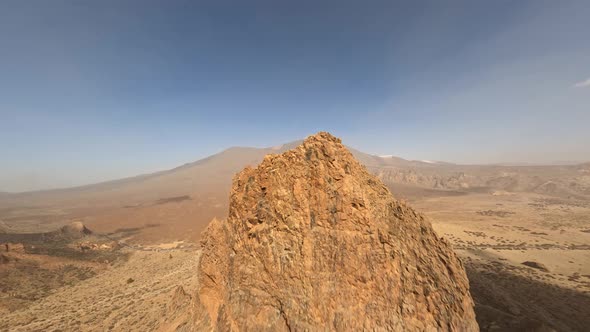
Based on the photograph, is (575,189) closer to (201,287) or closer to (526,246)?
(526,246)

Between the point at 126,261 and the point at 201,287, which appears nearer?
the point at 201,287

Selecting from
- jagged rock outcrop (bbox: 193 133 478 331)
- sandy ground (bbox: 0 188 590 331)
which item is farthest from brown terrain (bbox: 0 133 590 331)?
jagged rock outcrop (bbox: 193 133 478 331)

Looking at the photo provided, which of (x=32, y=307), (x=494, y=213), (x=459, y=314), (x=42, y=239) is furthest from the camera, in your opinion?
(x=494, y=213)

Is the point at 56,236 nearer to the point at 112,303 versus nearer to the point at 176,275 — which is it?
the point at 176,275

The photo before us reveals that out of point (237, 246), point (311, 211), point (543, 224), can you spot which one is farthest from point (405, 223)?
point (543, 224)

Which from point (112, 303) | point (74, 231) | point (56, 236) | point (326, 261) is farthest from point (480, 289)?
point (74, 231)

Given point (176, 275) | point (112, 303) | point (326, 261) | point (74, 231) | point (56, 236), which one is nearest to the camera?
point (326, 261)

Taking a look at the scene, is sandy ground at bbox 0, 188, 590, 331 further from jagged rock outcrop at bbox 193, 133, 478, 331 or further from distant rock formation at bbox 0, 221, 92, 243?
distant rock formation at bbox 0, 221, 92, 243

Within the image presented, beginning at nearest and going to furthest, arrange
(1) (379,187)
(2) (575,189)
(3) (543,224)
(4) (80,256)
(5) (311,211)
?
(5) (311,211)
(1) (379,187)
(4) (80,256)
(3) (543,224)
(2) (575,189)
